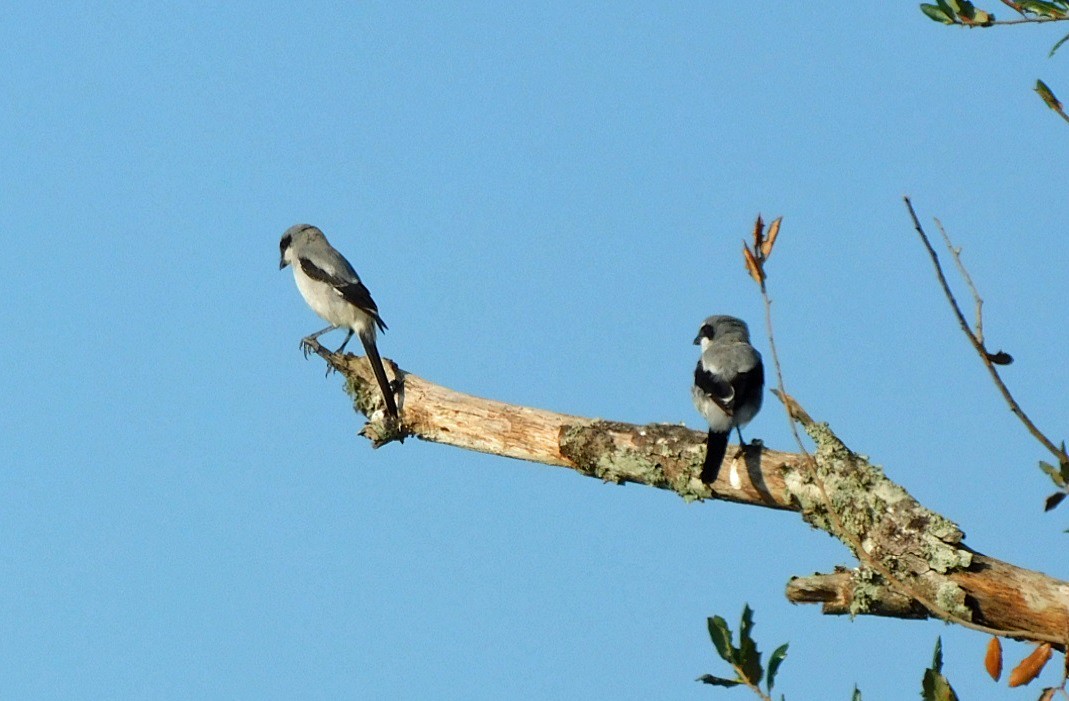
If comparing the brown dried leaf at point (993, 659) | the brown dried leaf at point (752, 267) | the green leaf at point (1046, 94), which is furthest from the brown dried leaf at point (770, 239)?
the brown dried leaf at point (993, 659)

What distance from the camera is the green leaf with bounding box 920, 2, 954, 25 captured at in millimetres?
4234

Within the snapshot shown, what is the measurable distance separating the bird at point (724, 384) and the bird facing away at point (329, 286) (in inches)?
113

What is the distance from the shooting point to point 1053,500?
10.3 feet

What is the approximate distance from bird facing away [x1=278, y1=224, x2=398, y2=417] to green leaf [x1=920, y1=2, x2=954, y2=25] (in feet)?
19.5

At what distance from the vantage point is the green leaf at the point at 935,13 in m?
4.23

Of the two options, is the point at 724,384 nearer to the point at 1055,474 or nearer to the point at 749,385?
the point at 749,385

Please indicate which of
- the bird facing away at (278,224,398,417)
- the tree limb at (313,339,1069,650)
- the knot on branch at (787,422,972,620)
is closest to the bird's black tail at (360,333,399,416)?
the tree limb at (313,339,1069,650)

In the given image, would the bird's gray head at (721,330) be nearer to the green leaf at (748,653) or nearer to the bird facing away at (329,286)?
the bird facing away at (329,286)

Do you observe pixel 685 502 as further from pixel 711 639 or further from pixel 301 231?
pixel 301 231

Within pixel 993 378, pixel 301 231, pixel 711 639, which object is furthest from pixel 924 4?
pixel 301 231

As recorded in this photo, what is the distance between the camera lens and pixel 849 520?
584cm

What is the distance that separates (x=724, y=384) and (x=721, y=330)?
1.25m

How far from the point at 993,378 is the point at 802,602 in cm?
277

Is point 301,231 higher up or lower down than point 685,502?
higher up
